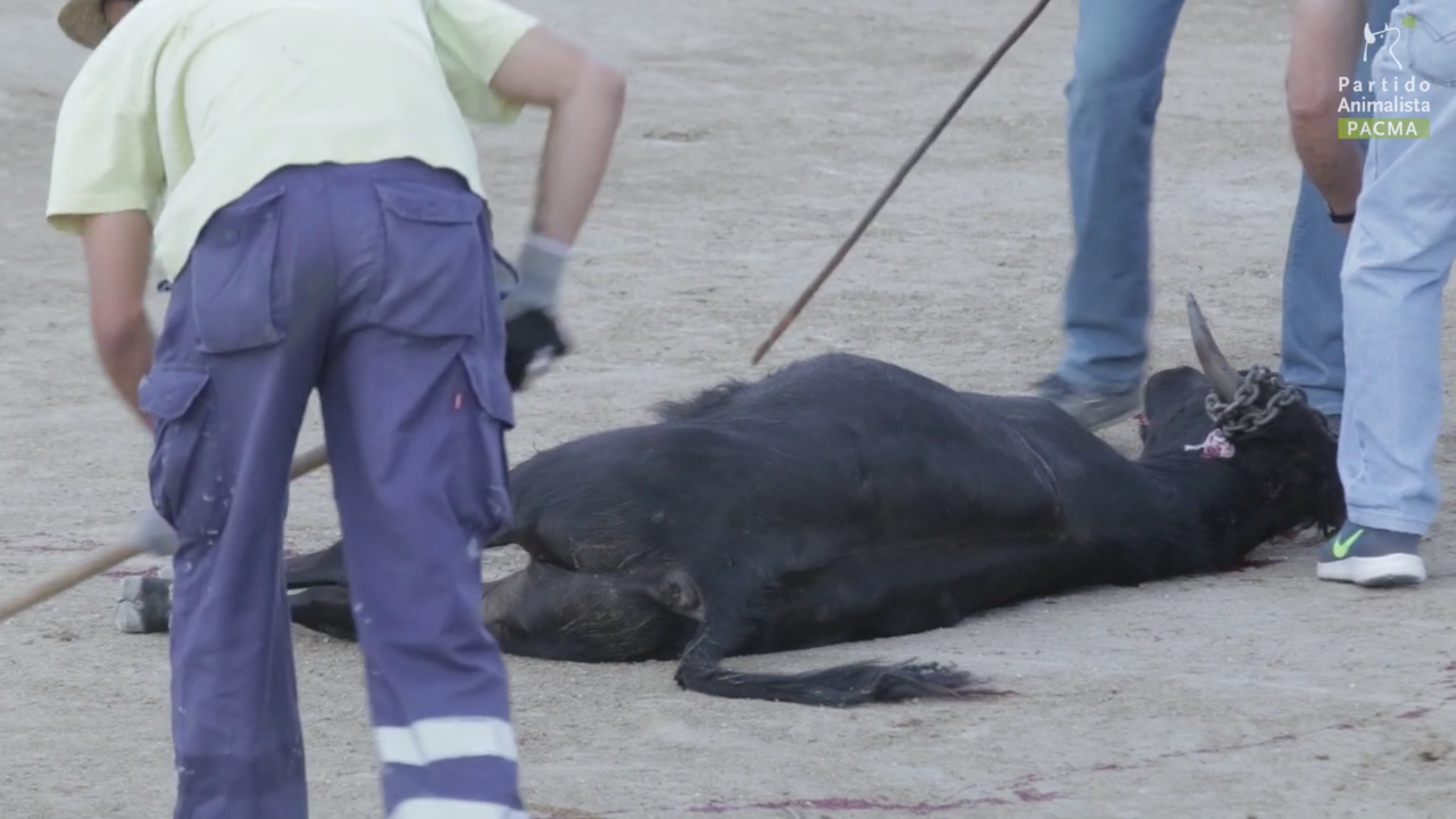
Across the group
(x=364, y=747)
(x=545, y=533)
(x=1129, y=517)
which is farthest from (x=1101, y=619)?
(x=364, y=747)

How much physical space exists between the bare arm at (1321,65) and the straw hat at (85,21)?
91.1 inches

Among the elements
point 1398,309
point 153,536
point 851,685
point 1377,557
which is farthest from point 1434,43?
point 153,536

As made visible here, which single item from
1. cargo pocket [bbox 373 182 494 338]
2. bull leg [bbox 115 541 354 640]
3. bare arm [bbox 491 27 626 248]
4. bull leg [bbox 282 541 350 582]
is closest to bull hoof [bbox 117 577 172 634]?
bull leg [bbox 115 541 354 640]

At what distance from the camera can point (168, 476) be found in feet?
8.47

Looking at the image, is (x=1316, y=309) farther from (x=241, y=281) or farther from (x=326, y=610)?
(x=241, y=281)

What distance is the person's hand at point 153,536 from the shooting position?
2918 mm

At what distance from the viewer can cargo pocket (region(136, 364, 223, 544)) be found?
Answer: 8.32ft

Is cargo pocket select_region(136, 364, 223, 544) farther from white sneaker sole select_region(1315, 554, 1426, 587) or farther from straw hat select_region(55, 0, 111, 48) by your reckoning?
white sneaker sole select_region(1315, 554, 1426, 587)

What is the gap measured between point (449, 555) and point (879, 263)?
16.5 feet

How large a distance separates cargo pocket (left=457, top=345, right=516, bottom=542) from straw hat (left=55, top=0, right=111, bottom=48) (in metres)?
0.72

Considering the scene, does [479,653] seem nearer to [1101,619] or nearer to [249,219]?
[249,219]

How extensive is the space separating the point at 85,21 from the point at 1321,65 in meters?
2.40

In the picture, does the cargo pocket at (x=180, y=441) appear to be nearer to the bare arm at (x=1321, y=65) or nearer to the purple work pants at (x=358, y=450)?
the purple work pants at (x=358, y=450)

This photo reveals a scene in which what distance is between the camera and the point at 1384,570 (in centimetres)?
414
